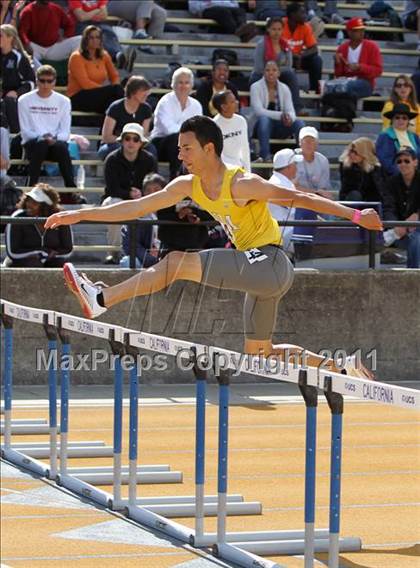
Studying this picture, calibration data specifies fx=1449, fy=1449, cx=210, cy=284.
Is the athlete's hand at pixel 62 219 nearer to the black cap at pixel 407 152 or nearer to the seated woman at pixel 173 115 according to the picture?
the seated woman at pixel 173 115

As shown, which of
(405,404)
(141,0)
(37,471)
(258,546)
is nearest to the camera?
(405,404)

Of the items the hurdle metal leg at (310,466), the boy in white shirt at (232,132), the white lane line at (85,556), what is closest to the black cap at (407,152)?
the boy in white shirt at (232,132)

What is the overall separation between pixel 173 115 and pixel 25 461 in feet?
22.9

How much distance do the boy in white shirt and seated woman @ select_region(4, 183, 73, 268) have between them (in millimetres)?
2131

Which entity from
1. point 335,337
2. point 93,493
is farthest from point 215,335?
point 93,493

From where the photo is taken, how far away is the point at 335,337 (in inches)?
566

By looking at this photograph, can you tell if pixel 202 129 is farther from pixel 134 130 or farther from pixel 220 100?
pixel 220 100

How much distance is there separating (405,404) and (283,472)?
3843 millimetres

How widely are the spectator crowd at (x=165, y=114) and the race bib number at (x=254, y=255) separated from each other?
4.81 metres

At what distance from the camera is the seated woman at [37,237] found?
1355 cm

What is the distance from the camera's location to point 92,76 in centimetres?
1719

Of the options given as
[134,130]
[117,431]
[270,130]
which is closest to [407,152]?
[270,130]

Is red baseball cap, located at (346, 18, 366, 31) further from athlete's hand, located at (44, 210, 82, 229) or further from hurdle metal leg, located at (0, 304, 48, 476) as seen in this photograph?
athlete's hand, located at (44, 210, 82, 229)

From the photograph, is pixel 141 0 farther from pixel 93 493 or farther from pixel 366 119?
pixel 93 493
